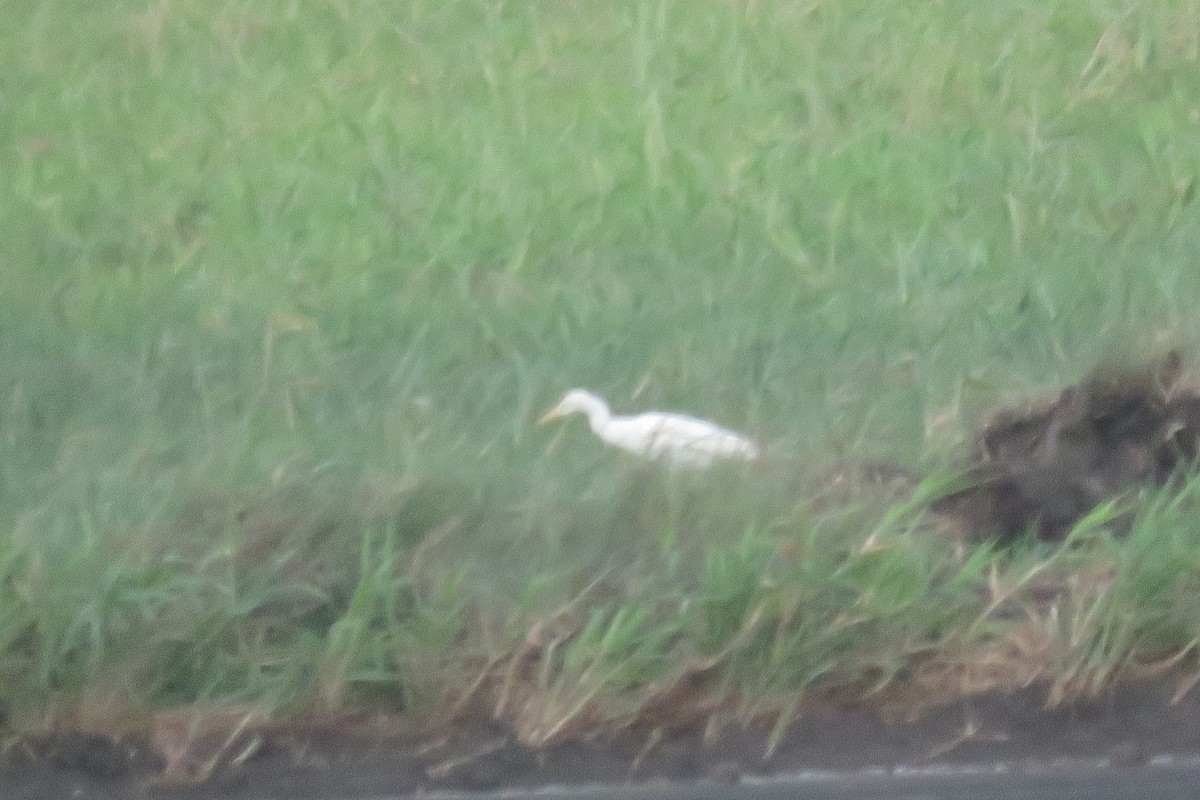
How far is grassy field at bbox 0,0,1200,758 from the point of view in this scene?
3.61 metres

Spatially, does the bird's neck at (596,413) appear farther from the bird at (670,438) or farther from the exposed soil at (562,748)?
the exposed soil at (562,748)

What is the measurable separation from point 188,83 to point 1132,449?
3.98 m

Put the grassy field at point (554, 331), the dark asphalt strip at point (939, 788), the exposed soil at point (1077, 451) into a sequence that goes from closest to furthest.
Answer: the dark asphalt strip at point (939, 788) → the grassy field at point (554, 331) → the exposed soil at point (1077, 451)

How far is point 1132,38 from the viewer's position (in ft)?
23.3

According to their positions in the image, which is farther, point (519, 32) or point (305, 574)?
point (519, 32)

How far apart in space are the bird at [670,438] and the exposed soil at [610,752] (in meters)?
0.85

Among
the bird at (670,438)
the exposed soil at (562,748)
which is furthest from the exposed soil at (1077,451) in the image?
the exposed soil at (562,748)

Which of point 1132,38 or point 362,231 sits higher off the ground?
point 1132,38

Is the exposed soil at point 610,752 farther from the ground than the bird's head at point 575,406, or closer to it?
closer to it

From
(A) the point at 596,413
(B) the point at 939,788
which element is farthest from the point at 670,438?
(B) the point at 939,788

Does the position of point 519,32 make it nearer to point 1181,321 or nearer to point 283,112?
point 283,112

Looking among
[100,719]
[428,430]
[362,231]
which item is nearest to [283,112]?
[362,231]

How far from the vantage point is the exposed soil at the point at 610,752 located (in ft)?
11.3

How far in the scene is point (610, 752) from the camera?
3488 millimetres
